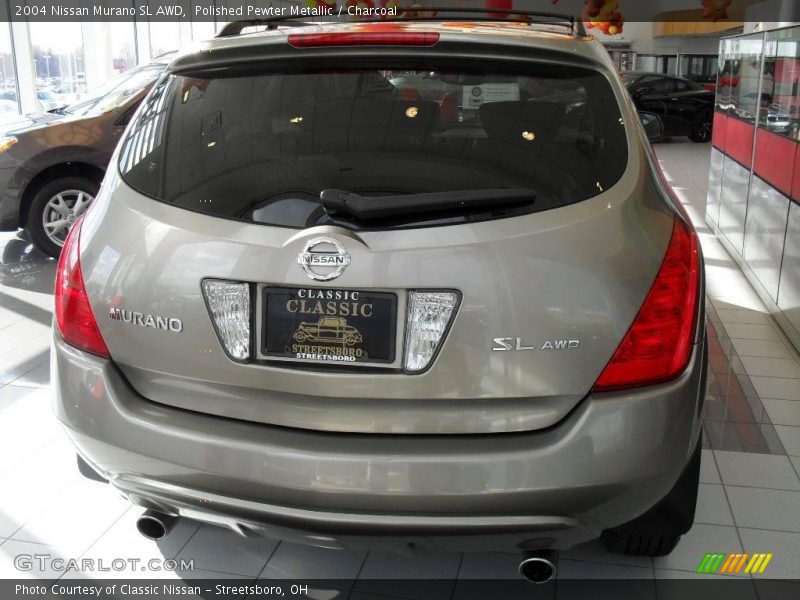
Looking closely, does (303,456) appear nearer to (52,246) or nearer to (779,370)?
(779,370)

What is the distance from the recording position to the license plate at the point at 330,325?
1676 millimetres

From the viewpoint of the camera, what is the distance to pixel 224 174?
1.86 m

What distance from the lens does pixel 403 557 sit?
2363mm

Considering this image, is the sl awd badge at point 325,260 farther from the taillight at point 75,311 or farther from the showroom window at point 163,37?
the showroom window at point 163,37

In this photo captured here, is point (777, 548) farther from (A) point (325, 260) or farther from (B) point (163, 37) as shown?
(B) point (163, 37)

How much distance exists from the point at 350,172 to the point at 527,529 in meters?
0.79

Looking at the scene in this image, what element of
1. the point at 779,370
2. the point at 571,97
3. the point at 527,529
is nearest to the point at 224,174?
the point at 571,97

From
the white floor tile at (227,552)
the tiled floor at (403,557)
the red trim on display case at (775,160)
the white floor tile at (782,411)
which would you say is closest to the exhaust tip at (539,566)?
the tiled floor at (403,557)

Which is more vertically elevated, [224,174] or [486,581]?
[224,174]

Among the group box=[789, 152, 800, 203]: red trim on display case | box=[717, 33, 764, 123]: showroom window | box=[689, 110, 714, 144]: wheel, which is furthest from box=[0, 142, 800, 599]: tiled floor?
box=[689, 110, 714, 144]: wheel

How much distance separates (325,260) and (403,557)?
3.42 feet

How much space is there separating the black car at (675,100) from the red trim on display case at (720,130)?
8950 millimetres

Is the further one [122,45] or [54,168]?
[122,45]

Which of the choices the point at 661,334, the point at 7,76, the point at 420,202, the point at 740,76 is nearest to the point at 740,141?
the point at 740,76
